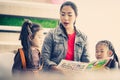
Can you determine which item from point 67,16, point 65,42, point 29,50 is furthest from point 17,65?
point 67,16

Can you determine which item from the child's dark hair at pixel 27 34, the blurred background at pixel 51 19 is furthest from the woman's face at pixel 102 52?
the child's dark hair at pixel 27 34

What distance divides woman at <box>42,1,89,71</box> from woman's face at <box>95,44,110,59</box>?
0.29 feet

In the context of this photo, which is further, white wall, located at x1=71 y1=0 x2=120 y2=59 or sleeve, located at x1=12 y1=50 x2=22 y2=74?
→ white wall, located at x1=71 y1=0 x2=120 y2=59

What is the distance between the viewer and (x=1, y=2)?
4.49 feet

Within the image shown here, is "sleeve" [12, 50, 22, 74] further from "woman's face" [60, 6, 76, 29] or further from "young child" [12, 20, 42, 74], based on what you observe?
"woman's face" [60, 6, 76, 29]

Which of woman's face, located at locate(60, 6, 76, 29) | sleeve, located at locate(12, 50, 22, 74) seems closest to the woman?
woman's face, located at locate(60, 6, 76, 29)

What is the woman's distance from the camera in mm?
1436

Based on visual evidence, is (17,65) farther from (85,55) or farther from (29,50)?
(85,55)

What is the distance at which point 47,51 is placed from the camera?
1.43m

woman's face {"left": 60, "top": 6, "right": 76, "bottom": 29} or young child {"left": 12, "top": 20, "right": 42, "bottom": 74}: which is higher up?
woman's face {"left": 60, "top": 6, "right": 76, "bottom": 29}

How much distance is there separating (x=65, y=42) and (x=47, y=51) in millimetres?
136

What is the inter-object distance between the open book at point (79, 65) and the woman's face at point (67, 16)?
9.6 inches

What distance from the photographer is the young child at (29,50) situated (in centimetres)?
137

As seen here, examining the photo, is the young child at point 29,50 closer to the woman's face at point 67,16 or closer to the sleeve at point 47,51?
the sleeve at point 47,51
